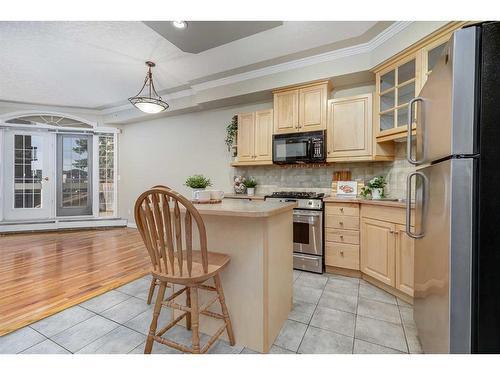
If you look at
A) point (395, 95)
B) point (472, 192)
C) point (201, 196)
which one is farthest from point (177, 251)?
point (395, 95)

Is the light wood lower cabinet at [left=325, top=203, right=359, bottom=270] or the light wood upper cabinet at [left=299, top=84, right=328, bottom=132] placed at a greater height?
the light wood upper cabinet at [left=299, top=84, right=328, bottom=132]

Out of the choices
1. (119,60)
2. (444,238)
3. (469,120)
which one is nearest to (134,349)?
(444,238)

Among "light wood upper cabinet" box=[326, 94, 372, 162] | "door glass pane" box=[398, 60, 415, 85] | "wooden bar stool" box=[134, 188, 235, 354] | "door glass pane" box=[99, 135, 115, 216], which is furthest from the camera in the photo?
"door glass pane" box=[99, 135, 115, 216]

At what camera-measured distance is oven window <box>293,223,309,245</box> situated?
2.83 m

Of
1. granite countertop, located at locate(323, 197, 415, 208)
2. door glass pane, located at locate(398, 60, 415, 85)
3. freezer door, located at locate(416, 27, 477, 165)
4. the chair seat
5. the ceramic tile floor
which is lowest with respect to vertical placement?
the ceramic tile floor

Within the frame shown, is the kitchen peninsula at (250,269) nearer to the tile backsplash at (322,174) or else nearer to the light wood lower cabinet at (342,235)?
the light wood lower cabinet at (342,235)

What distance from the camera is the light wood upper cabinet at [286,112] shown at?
10.4ft

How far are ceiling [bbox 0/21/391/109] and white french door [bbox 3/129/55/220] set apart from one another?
1.31m

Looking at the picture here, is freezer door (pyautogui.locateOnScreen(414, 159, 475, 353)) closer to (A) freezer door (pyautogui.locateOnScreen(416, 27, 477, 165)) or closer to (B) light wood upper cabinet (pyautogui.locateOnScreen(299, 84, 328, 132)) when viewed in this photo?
(A) freezer door (pyautogui.locateOnScreen(416, 27, 477, 165))

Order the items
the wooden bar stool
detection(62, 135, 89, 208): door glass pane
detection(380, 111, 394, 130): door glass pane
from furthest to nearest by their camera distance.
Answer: detection(62, 135, 89, 208): door glass pane, detection(380, 111, 394, 130): door glass pane, the wooden bar stool

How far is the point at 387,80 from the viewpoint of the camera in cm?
262

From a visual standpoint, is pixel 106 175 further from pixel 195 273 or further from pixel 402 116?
pixel 402 116

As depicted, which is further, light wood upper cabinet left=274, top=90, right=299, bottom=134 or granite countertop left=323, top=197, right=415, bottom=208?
light wood upper cabinet left=274, top=90, right=299, bottom=134

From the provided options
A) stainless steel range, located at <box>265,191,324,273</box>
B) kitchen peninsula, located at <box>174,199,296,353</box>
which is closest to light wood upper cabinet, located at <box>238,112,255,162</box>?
stainless steel range, located at <box>265,191,324,273</box>
